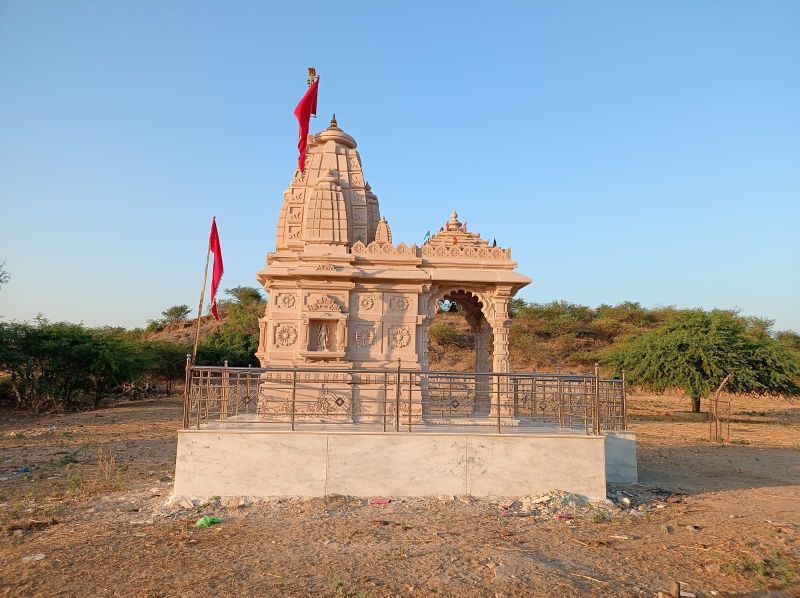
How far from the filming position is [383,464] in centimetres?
840

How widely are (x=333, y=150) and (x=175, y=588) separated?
1074 cm

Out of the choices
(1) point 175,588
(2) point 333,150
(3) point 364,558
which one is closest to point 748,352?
(2) point 333,150

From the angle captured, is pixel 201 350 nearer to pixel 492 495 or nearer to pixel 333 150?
pixel 333 150

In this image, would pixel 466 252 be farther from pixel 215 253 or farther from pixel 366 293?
pixel 215 253

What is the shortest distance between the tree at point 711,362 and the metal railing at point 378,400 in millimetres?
14181

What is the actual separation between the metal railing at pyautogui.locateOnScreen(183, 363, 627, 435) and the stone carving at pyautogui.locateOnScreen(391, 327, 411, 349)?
2.30 ft

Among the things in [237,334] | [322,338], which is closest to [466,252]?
[322,338]

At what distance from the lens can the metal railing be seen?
8.57m

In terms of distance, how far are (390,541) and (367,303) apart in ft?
19.8

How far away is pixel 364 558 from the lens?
589cm

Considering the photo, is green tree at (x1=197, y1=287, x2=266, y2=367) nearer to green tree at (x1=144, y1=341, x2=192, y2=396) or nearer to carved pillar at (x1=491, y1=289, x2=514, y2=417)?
green tree at (x1=144, y1=341, x2=192, y2=396)

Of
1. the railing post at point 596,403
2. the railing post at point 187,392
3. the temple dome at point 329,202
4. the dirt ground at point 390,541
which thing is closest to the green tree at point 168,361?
the temple dome at point 329,202

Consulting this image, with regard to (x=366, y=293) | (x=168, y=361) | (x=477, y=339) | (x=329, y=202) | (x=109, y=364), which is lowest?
(x=109, y=364)

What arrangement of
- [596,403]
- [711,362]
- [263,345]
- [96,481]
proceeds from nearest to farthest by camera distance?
[596,403] → [96,481] → [263,345] → [711,362]
